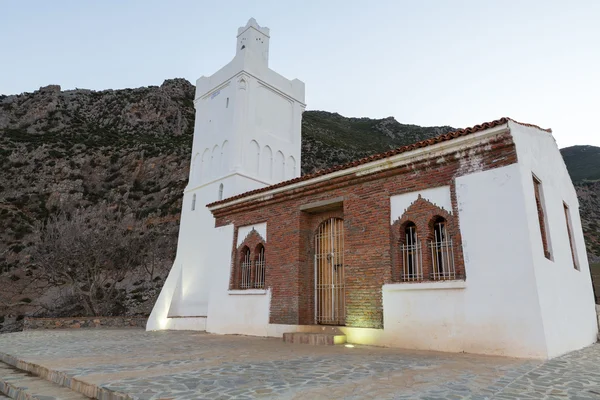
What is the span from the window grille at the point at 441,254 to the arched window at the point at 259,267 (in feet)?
Answer: 18.5

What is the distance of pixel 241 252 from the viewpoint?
1310 centimetres

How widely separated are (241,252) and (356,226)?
16.1ft

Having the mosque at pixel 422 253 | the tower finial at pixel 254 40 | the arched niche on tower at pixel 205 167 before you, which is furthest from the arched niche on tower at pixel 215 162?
the tower finial at pixel 254 40

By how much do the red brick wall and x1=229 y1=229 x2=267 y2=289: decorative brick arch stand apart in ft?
0.66

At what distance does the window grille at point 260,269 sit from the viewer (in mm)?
12305

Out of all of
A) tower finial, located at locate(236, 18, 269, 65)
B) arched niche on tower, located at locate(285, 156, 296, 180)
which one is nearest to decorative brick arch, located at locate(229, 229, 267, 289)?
arched niche on tower, located at locate(285, 156, 296, 180)

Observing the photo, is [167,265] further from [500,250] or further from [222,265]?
[500,250]

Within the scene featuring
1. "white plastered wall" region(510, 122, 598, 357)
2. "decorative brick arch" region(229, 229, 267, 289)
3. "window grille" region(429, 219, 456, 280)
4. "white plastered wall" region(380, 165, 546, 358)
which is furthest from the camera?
"decorative brick arch" region(229, 229, 267, 289)

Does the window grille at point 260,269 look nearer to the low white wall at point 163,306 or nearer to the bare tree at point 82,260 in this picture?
the low white wall at point 163,306

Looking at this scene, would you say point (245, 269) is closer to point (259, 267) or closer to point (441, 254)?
point (259, 267)

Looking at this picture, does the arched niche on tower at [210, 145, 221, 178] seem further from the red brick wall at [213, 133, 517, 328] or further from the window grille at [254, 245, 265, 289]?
the window grille at [254, 245, 265, 289]

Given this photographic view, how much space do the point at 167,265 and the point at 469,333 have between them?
2863cm

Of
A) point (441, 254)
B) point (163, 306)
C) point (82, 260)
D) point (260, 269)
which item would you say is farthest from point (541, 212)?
point (82, 260)

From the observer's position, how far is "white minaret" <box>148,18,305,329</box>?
15.8 meters
